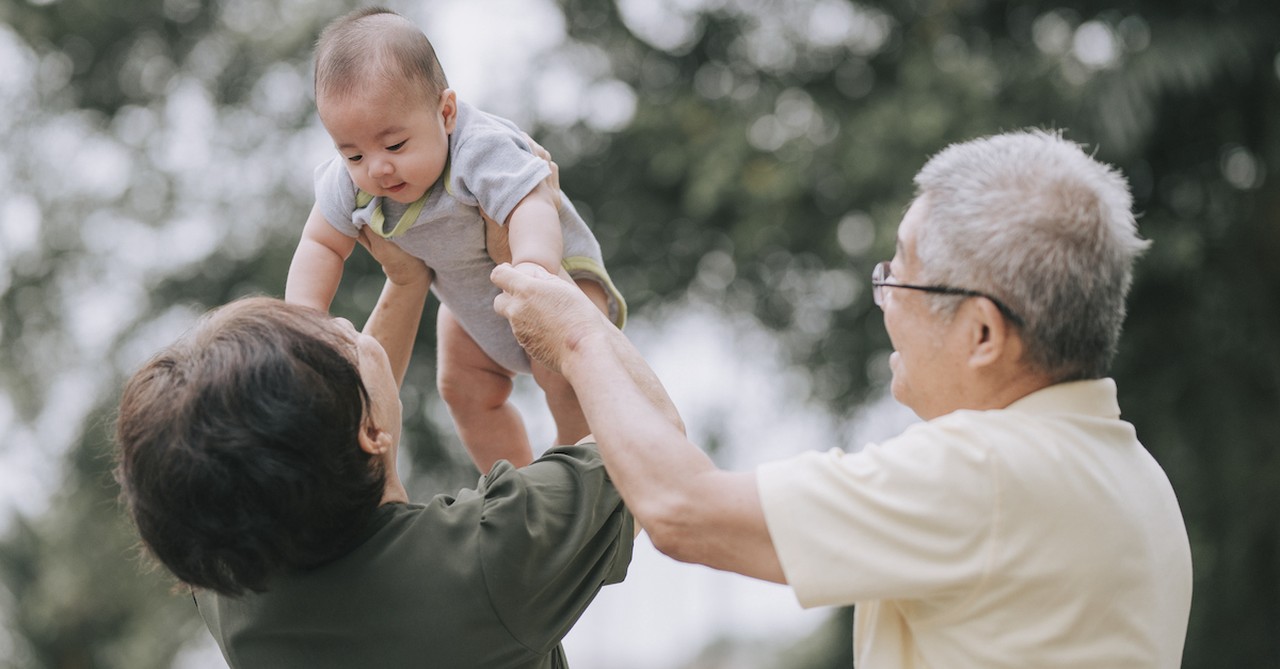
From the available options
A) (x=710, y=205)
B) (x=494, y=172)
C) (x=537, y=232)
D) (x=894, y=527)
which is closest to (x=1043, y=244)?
(x=894, y=527)

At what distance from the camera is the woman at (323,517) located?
187 cm

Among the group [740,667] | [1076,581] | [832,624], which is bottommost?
[740,667]

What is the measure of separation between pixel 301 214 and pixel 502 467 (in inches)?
322

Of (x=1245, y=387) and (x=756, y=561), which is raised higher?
(x=756, y=561)

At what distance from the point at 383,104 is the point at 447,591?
843 mm

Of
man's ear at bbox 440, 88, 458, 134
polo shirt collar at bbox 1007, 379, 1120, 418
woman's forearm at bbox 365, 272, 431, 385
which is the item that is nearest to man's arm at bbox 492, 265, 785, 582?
polo shirt collar at bbox 1007, 379, 1120, 418

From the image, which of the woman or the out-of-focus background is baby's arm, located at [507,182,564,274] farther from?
the out-of-focus background

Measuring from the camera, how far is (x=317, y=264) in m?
2.47

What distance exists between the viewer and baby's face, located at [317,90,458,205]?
90.2 inches

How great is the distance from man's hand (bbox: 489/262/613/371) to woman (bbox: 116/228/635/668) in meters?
0.18

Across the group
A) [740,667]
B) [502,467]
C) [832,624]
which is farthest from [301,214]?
[502,467]

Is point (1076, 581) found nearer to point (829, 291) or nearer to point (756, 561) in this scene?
point (756, 561)

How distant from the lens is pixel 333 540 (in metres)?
1.96

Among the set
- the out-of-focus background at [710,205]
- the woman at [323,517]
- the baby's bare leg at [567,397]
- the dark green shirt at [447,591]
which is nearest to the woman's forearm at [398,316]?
the baby's bare leg at [567,397]
